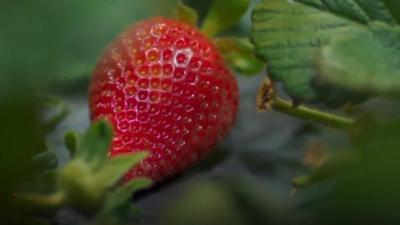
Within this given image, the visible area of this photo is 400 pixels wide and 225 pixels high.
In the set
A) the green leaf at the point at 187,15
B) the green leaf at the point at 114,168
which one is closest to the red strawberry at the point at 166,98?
the green leaf at the point at 187,15

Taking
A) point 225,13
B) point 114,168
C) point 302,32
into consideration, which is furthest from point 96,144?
point 225,13

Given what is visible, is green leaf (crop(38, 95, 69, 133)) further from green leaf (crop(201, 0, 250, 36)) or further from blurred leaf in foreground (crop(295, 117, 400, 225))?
blurred leaf in foreground (crop(295, 117, 400, 225))

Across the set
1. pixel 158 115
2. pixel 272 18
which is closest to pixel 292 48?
pixel 272 18

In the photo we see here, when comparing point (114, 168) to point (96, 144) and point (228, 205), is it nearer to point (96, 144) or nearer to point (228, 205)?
point (96, 144)

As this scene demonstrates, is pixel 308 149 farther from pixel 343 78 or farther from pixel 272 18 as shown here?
pixel 343 78

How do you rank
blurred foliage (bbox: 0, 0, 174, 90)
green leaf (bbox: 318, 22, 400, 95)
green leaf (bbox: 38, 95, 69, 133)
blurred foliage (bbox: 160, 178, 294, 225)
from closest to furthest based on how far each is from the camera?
1. blurred foliage (bbox: 0, 0, 174, 90)
2. green leaf (bbox: 318, 22, 400, 95)
3. blurred foliage (bbox: 160, 178, 294, 225)
4. green leaf (bbox: 38, 95, 69, 133)

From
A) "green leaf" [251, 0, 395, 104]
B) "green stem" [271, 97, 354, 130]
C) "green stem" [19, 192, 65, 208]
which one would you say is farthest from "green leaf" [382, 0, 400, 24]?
"green stem" [19, 192, 65, 208]
